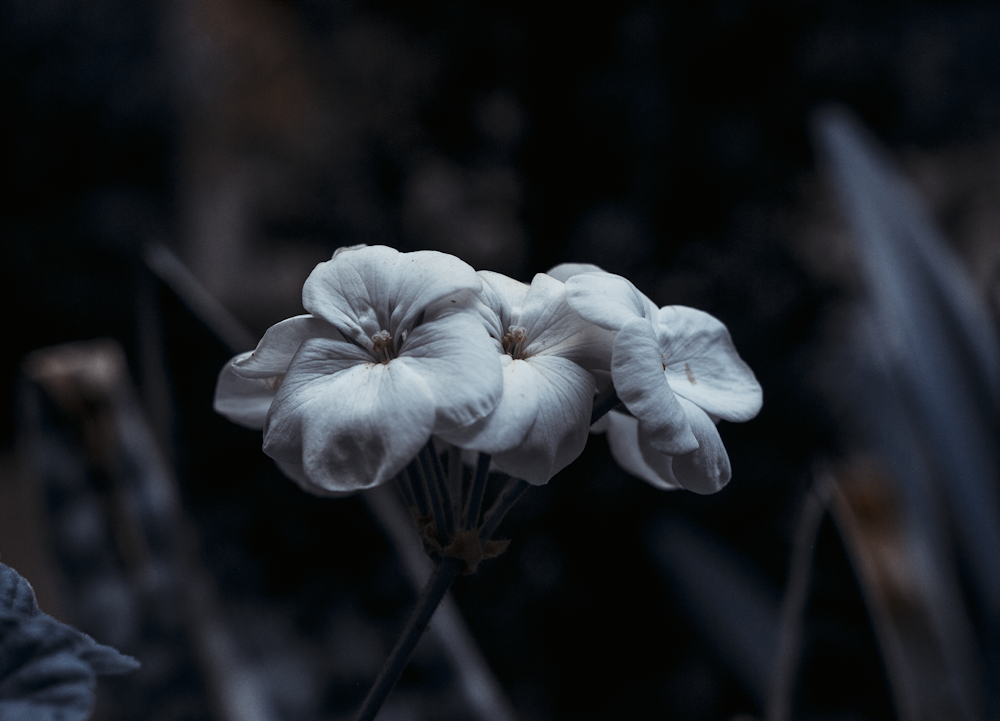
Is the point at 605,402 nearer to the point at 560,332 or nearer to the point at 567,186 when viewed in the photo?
the point at 560,332

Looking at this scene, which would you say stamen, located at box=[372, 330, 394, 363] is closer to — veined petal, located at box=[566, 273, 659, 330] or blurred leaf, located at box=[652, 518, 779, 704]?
veined petal, located at box=[566, 273, 659, 330]

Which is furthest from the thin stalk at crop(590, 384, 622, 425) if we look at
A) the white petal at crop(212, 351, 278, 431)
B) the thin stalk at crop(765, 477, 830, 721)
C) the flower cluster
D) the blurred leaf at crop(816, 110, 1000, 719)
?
the blurred leaf at crop(816, 110, 1000, 719)

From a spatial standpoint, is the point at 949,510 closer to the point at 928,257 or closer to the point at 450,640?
the point at 928,257

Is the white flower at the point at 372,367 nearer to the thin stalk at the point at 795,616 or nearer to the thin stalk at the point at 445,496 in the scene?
the thin stalk at the point at 445,496

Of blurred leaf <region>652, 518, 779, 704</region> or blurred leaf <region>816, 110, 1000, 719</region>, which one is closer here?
blurred leaf <region>816, 110, 1000, 719</region>

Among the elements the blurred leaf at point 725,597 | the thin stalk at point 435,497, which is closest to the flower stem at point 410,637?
the thin stalk at point 435,497

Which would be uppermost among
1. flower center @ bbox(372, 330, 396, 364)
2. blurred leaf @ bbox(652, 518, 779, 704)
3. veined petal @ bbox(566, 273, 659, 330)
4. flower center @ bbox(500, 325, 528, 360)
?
veined petal @ bbox(566, 273, 659, 330)
